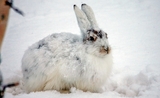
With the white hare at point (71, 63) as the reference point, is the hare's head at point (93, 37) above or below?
above

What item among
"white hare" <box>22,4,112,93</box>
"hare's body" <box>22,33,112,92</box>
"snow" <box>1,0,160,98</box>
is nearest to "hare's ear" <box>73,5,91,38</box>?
"white hare" <box>22,4,112,93</box>

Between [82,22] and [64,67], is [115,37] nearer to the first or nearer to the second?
[82,22]

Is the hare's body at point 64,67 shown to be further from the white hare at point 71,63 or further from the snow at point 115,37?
the snow at point 115,37

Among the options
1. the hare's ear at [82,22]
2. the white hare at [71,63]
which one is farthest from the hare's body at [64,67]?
the hare's ear at [82,22]

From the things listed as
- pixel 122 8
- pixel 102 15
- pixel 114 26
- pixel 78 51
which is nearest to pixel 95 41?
pixel 78 51

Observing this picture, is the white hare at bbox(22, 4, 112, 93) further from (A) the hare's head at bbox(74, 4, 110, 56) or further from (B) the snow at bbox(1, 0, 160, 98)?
(B) the snow at bbox(1, 0, 160, 98)

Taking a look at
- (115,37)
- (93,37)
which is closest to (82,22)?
(93,37)
